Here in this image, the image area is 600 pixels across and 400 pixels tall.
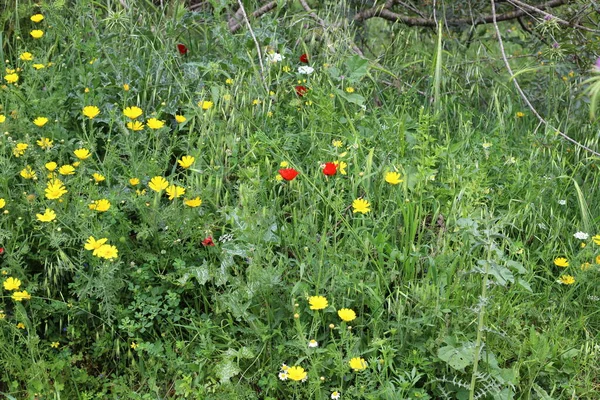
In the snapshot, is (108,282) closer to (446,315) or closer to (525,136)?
(446,315)

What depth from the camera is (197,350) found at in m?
2.13

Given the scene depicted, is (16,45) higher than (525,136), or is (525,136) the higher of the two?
(16,45)

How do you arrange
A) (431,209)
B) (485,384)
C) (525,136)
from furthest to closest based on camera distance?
(525,136)
(431,209)
(485,384)

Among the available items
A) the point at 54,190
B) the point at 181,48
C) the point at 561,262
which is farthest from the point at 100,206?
the point at 561,262

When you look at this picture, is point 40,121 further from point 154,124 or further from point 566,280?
point 566,280

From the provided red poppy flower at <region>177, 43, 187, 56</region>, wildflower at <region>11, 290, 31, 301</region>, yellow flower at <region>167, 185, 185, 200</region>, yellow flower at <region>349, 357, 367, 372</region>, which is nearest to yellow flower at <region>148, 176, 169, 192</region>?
yellow flower at <region>167, 185, 185, 200</region>

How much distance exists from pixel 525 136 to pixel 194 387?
6.37 feet

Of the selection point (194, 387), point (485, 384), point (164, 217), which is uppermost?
point (164, 217)

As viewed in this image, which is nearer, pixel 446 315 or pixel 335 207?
pixel 446 315

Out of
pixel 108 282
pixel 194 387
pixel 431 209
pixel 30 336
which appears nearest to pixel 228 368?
pixel 194 387

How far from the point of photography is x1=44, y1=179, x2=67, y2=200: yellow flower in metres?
2.25

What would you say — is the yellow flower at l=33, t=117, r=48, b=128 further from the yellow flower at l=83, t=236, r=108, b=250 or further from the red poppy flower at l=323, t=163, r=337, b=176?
the red poppy flower at l=323, t=163, r=337, b=176

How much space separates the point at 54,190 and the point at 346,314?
97cm

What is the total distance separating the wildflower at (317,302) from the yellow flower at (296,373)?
17cm
